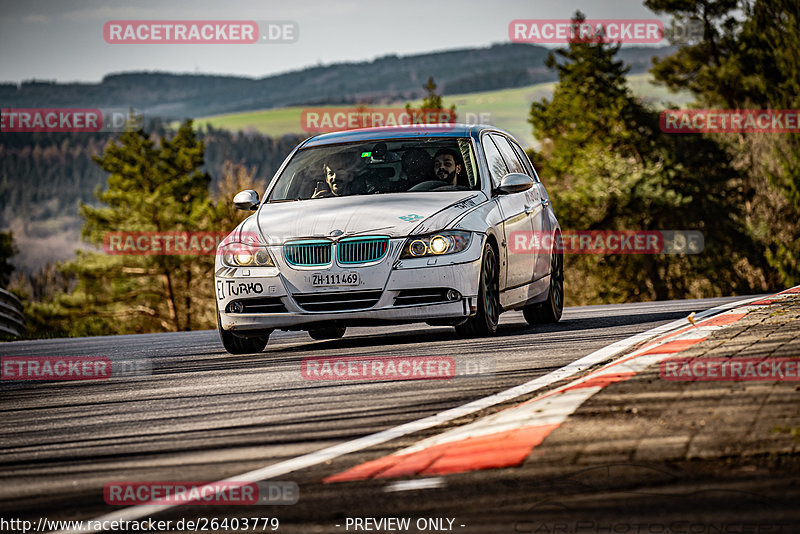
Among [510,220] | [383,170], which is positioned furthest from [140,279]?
[510,220]

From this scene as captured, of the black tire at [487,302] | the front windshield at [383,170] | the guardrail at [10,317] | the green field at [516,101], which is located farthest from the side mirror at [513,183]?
the guardrail at [10,317]

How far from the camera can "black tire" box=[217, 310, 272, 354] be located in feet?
34.5

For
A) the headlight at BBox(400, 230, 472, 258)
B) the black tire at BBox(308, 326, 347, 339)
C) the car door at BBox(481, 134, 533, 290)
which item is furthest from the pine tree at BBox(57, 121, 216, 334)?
the headlight at BBox(400, 230, 472, 258)

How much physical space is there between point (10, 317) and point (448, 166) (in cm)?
1184

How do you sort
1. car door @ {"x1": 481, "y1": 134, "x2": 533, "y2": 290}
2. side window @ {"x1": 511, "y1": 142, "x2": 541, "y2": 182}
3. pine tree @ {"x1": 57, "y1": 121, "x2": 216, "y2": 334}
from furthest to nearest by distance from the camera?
pine tree @ {"x1": 57, "y1": 121, "x2": 216, "y2": 334}
side window @ {"x1": 511, "y1": 142, "x2": 541, "y2": 182}
car door @ {"x1": 481, "y1": 134, "x2": 533, "y2": 290}

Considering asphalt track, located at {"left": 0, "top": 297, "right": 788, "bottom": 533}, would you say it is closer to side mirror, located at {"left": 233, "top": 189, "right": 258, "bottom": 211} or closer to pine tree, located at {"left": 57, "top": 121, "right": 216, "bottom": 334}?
side mirror, located at {"left": 233, "top": 189, "right": 258, "bottom": 211}

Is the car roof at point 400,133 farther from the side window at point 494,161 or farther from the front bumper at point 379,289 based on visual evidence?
the front bumper at point 379,289

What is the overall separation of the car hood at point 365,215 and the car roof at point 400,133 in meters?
1.02

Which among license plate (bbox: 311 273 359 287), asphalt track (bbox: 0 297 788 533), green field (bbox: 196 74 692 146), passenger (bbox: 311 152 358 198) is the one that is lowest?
asphalt track (bbox: 0 297 788 533)

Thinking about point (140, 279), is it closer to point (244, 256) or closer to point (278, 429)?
point (244, 256)

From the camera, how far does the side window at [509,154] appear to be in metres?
12.5

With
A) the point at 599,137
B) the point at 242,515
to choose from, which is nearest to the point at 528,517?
the point at 242,515

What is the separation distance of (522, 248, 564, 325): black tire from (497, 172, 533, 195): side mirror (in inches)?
61.9

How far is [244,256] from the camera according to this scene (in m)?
10.2
